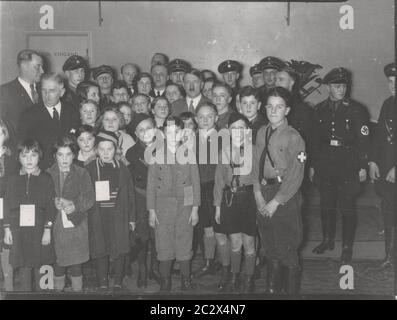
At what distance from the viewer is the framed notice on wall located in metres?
7.43

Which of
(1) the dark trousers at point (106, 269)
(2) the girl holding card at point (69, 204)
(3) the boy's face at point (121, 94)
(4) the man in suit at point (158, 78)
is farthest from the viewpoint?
(4) the man in suit at point (158, 78)

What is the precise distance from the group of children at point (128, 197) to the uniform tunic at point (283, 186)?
0.19ft

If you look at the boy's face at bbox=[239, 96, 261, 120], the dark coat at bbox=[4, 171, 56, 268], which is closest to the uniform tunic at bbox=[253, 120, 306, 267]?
the boy's face at bbox=[239, 96, 261, 120]

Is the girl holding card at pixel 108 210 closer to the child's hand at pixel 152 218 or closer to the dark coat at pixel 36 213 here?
the child's hand at pixel 152 218

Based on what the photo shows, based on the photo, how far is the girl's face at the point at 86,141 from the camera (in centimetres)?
373

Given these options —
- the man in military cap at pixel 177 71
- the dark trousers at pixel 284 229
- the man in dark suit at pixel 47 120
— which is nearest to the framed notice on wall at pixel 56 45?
the man in military cap at pixel 177 71

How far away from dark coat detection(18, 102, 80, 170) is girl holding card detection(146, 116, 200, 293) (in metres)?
0.82

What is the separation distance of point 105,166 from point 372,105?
5.28 meters

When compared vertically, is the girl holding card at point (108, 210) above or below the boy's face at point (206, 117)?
below

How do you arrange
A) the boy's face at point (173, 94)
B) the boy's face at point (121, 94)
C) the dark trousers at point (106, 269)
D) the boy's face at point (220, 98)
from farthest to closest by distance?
1. the boy's face at point (121, 94)
2. the boy's face at point (173, 94)
3. the boy's face at point (220, 98)
4. the dark trousers at point (106, 269)

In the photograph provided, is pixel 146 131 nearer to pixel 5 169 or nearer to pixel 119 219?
pixel 119 219

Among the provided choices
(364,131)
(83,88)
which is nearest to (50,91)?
(83,88)

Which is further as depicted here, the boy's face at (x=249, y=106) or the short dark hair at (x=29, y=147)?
the boy's face at (x=249, y=106)
